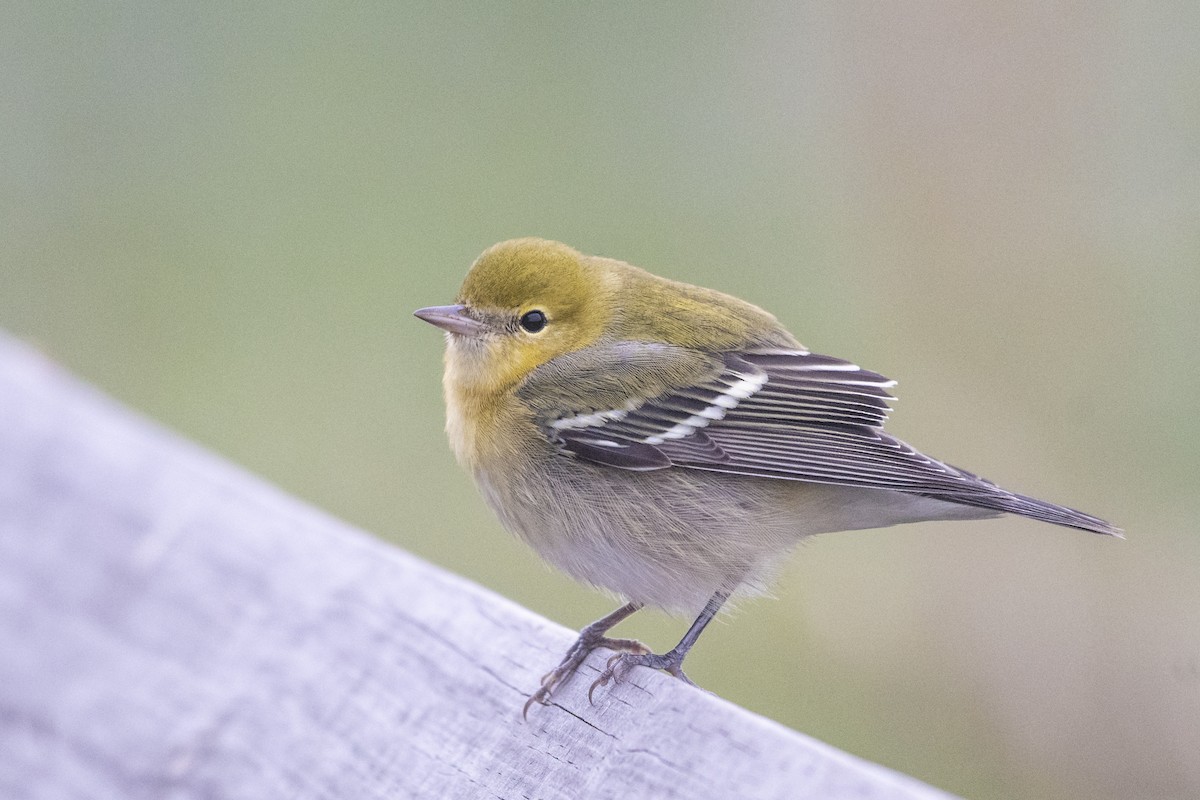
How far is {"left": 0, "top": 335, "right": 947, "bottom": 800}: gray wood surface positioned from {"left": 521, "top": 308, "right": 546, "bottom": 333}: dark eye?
0.87 meters

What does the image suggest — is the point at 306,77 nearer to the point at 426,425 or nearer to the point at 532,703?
the point at 426,425

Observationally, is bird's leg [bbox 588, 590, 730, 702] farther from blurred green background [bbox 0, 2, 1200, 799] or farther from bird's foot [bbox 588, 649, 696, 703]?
blurred green background [bbox 0, 2, 1200, 799]

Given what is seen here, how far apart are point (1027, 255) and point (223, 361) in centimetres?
434

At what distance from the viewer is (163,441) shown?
12.4 feet

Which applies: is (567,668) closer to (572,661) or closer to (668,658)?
(572,661)

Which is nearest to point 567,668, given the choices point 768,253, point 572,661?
point 572,661

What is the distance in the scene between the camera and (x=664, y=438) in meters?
3.37

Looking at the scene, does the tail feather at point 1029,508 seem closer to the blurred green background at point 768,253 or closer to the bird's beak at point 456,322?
the bird's beak at point 456,322

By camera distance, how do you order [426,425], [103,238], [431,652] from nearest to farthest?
[431,652]
[426,425]
[103,238]

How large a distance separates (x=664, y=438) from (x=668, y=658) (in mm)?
660

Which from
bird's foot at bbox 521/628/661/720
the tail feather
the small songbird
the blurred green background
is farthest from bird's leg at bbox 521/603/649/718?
the blurred green background

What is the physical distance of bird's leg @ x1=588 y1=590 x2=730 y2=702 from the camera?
92.3 inches

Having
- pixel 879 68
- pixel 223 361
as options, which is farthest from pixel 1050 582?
pixel 223 361

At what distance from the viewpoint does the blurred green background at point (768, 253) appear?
199 inches
